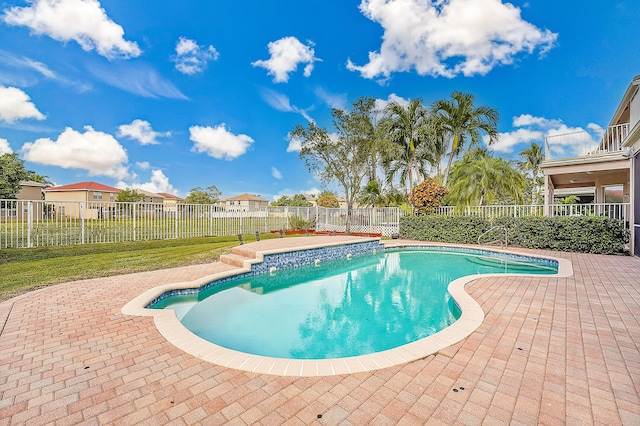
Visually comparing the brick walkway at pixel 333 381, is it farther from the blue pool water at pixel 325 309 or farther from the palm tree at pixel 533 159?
the palm tree at pixel 533 159

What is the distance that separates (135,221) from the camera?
12.4 metres

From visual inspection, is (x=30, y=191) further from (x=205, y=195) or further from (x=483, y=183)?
(x=483, y=183)

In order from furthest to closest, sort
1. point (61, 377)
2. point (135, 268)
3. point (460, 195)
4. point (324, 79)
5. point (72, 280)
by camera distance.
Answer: point (324, 79) < point (460, 195) < point (135, 268) < point (72, 280) < point (61, 377)

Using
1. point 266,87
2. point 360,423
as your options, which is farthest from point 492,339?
point 266,87

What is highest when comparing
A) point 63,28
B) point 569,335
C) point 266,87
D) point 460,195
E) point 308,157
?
point 266,87

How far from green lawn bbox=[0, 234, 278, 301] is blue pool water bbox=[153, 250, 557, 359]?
269 centimetres

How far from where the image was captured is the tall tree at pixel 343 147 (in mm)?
17500

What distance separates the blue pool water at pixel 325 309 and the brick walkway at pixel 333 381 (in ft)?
4.14

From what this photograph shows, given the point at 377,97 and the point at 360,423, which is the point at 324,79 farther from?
the point at 360,423

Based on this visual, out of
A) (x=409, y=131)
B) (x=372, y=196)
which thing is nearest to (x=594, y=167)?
(x=409, y=131)

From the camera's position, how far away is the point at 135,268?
7.60m

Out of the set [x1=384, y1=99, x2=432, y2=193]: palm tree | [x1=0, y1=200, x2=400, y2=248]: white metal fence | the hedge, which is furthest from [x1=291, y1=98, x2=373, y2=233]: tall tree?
the hedge

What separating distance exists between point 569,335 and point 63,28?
58.7 ft

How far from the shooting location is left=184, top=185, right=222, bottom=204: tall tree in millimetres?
45919
